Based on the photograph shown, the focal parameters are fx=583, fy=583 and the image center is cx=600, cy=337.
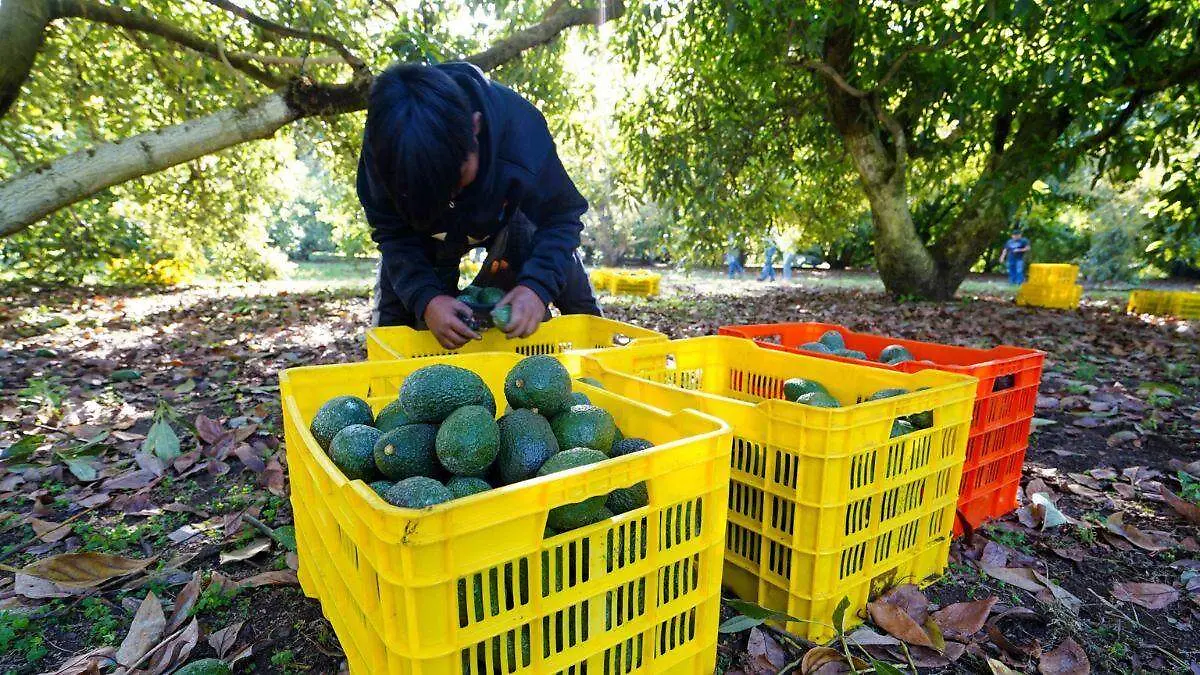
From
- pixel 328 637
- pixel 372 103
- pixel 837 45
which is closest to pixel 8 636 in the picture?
pixel 328 637

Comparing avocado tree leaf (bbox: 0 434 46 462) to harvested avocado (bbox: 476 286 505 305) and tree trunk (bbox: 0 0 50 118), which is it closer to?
harvested avocado (bbox: 476 286 505 305)

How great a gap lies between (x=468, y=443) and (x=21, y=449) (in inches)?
115

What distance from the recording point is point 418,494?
1235 mm

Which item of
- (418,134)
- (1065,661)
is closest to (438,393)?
(418,134)

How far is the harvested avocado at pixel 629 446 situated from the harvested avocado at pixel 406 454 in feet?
1.52

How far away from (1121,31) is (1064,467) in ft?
14.5

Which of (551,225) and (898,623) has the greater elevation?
(551,225)

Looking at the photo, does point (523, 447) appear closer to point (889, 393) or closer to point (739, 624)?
point (739, 624)

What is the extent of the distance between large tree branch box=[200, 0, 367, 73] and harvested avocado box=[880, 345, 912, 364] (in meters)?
5.84

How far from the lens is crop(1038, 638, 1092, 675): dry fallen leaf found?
1.58 metres

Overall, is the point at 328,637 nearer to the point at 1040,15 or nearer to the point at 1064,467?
the point at 1064,467

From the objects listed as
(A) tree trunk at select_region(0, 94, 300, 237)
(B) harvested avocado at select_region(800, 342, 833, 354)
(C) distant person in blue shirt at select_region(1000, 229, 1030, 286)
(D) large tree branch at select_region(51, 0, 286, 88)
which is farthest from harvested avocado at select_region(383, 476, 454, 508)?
(C) distant person in blue shirt at select_region(1000, 229, 1030, 286)

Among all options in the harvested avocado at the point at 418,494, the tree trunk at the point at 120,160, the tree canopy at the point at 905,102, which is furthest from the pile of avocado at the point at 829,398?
the tree trunk at the point at 120,160

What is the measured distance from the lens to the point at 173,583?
192cm
